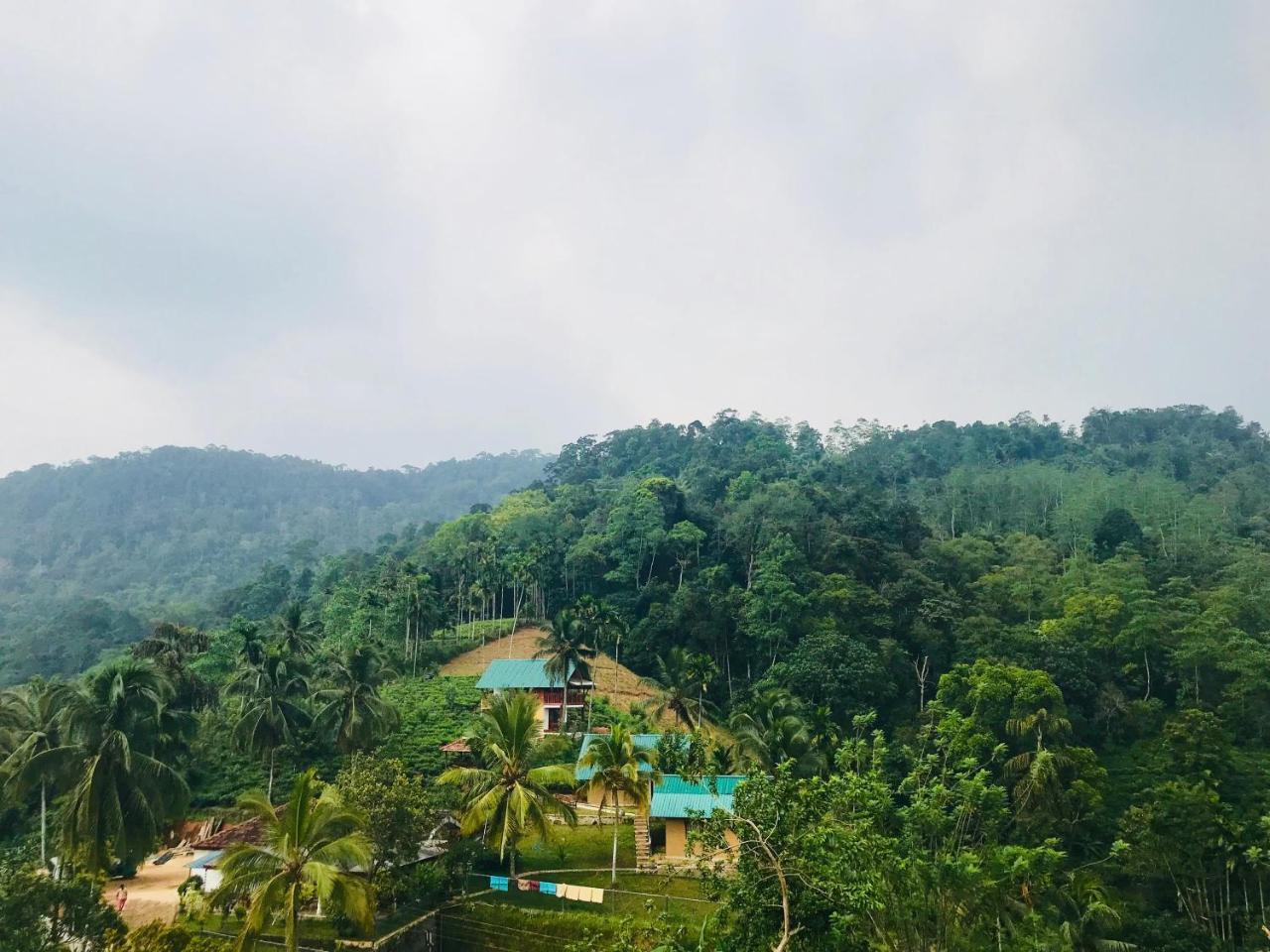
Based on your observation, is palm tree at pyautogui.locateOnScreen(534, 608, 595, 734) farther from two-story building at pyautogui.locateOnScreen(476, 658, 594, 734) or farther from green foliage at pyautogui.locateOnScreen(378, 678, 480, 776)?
green foliage at pyautogui.locateOnScreen(378, 678, 480, 776)

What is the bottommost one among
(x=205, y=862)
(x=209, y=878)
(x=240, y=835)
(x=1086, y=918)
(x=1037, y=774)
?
(x=1086, y=918)

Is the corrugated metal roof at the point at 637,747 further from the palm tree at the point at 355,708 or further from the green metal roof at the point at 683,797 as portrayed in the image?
the palm tree at the point at 355,708

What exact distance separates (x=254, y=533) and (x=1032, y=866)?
163031mm

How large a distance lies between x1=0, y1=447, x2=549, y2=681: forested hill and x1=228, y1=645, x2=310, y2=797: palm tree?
52022 mm

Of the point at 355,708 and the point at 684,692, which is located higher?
the point at 355,708

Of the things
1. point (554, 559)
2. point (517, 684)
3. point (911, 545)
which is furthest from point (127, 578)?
point (911, 545)

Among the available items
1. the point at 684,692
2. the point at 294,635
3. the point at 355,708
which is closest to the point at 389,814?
the point at 355,708

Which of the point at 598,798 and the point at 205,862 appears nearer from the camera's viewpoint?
the point at 205,862

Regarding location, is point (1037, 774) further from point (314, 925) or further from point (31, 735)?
point (31, 735)

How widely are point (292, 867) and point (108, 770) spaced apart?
10032 millimetres

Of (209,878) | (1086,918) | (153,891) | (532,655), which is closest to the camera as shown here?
(1086,918)

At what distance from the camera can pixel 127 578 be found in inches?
5064

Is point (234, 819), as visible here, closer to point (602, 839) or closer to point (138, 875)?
point (138, 875)

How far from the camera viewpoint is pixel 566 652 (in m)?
41.7
